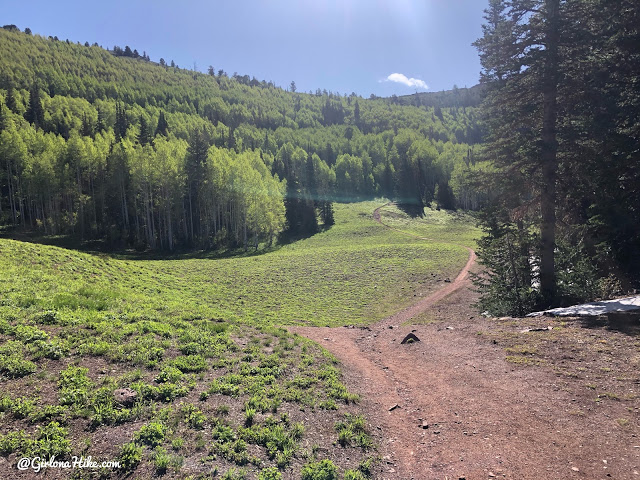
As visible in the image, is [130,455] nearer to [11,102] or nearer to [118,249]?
[118,249]

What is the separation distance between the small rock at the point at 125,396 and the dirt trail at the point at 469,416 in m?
5.32

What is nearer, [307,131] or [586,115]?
[586,115]

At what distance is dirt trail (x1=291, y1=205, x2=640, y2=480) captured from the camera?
20.4ft

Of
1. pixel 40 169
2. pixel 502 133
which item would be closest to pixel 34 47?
pixel 40 169

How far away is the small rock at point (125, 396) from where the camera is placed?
699 centimetres

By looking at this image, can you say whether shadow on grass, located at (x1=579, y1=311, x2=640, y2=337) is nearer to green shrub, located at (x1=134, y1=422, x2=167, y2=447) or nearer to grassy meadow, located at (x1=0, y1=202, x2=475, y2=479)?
grassy meadow, located at (x1=0, y1=202, x2=475, y2=479)

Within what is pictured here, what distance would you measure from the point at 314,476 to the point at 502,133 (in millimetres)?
20475

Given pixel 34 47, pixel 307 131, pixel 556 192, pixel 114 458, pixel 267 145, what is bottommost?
pixel 114 458

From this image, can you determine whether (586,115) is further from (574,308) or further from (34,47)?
(34,47)

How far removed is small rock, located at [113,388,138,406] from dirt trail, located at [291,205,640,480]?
532cm

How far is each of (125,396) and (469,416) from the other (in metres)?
7.81

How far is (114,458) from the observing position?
214 inches

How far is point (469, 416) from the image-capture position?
795 cm

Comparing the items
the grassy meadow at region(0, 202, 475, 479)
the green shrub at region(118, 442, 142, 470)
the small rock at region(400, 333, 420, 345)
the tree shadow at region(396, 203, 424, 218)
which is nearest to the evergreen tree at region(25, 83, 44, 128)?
the grassy meadow at region(0, 202, 475, 479)
